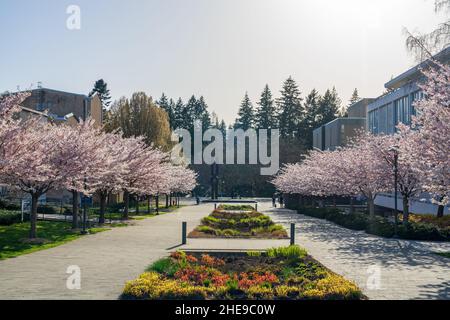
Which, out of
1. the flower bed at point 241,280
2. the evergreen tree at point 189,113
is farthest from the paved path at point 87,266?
the evergreen tree at point 189,113

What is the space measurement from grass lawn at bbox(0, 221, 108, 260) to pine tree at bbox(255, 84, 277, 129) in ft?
287

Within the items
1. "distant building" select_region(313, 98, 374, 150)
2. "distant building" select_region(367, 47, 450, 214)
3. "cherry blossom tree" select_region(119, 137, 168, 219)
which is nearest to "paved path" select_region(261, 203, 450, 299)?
"cherry blossom tree" select_region(119, 137, 168, 219)

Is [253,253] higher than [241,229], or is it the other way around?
[253,253]

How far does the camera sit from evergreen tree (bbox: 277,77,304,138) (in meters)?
114

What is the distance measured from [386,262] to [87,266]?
382 inches

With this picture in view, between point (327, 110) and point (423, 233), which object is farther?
point (327, 110)

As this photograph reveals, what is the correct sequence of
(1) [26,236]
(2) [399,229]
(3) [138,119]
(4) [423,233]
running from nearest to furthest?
1. (1) [26,236]
2. (4) [423,233]
3. (2) [399,229]
4. (3) [138,119]

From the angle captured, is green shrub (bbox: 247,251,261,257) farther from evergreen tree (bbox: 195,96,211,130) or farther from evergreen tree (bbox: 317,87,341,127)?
evergreen tree (bbox: 195,96,211,130)

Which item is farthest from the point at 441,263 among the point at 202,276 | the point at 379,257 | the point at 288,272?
the point at 202,276

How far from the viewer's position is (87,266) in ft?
53.6

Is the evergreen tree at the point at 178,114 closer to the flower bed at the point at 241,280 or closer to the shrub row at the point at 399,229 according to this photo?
the shrub row at the point at 399,229

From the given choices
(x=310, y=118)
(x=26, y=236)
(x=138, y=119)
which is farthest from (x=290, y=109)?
(x=26, y=236)

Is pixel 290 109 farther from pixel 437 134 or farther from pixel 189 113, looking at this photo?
pixel 437 134

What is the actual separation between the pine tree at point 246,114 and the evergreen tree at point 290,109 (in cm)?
893
